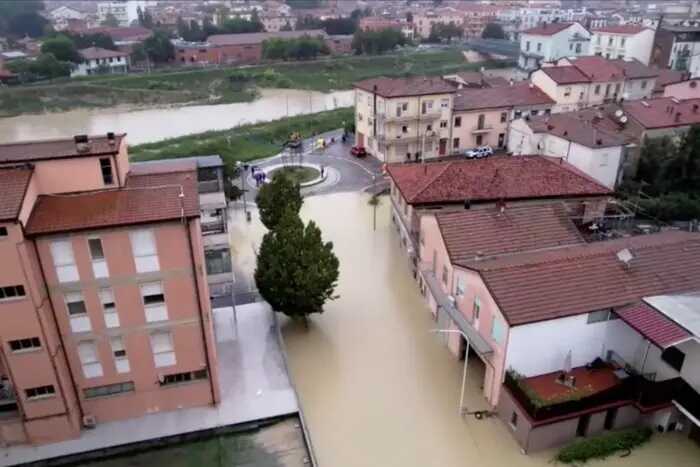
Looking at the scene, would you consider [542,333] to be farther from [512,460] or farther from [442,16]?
[442,16]

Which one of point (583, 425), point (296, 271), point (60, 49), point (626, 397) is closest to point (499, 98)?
point (296, 271)

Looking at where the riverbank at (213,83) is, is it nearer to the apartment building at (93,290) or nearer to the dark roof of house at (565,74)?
the dark roof of house at (565,74)

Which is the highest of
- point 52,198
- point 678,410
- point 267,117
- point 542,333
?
point 52,198

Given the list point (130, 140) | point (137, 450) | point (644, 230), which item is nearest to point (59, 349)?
point (137, 450)

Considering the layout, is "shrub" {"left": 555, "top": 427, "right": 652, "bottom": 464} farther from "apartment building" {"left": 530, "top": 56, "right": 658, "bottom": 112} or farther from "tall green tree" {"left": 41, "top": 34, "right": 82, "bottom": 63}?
"tall green tree" {"left": 41, "top": 34, "right": 82, "bottom": 63}

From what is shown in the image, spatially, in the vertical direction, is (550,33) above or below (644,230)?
above

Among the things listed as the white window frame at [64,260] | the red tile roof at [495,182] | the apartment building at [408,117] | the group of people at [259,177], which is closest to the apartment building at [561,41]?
the apartment building at [408,117]

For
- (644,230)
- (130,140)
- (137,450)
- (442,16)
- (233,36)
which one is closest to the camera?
(137,450)
